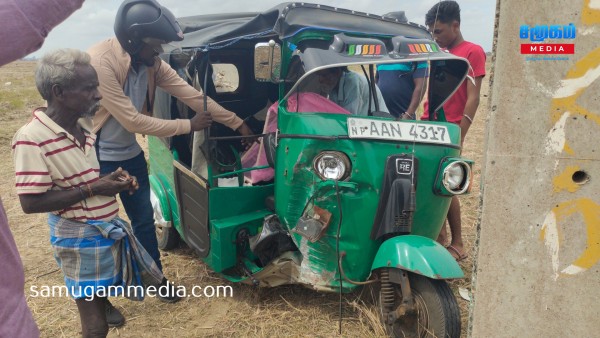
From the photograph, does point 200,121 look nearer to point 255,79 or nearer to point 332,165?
point 255,79

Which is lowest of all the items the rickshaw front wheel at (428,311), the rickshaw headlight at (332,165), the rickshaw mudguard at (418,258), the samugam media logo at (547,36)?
the rickshaw front wheel at (428,311)

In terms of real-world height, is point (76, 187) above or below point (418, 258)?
above

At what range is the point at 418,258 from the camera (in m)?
2.65

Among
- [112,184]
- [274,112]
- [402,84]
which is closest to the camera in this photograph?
[112,184]

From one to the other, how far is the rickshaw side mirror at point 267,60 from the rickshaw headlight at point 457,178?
130 cm

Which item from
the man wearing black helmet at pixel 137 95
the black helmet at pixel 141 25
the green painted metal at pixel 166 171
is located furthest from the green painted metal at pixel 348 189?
the green painted metal at pixel 166 171

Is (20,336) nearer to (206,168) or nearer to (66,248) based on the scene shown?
(66,248)

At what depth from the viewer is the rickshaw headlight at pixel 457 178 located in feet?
9.42

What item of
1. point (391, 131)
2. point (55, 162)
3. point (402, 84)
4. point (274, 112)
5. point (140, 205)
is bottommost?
point (140, 205)

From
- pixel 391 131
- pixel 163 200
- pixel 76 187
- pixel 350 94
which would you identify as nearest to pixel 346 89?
pixel 350 94

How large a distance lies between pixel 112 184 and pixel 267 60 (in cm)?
125

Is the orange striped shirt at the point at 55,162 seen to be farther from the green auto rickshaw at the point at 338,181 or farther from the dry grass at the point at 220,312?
the dry grass at the point at 220,312

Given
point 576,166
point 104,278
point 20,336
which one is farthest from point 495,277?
point 104,278

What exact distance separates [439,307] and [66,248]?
218 cm
